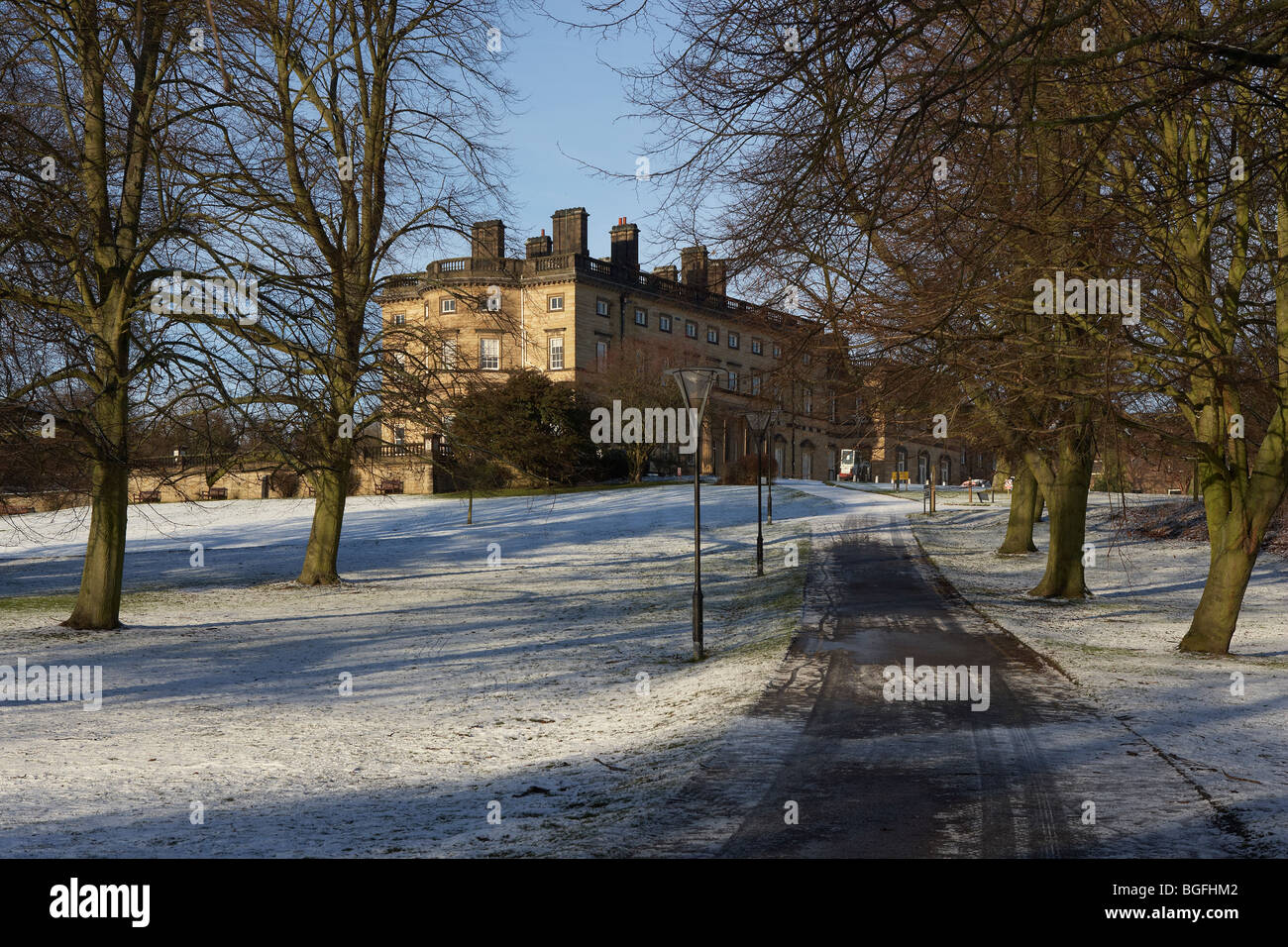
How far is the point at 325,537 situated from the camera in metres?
25.4

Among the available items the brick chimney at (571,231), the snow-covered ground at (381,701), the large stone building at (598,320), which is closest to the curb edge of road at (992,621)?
the snow-covered ground at (381,701)

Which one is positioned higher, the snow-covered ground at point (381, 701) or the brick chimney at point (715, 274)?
the brick chimney at point (715, 274)

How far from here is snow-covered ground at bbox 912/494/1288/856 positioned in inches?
334

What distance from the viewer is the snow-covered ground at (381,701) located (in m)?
8.09

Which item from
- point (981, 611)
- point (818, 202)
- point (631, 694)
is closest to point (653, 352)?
point (981, 611)

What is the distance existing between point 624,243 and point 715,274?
201 ft

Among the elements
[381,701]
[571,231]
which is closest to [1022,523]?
[381,701]

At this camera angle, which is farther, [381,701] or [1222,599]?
[1222,599]

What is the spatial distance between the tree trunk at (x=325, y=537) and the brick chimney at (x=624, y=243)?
156 ft

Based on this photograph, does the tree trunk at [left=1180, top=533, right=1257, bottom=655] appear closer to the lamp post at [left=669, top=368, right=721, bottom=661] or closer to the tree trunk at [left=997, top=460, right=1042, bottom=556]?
the lamp post at [left=669, top=368, right=721, bottom=661]

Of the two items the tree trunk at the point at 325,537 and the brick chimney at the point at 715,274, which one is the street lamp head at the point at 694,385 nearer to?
the brick chimney at the point at 715,274

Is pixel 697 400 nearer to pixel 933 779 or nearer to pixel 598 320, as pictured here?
pixel 933 779
